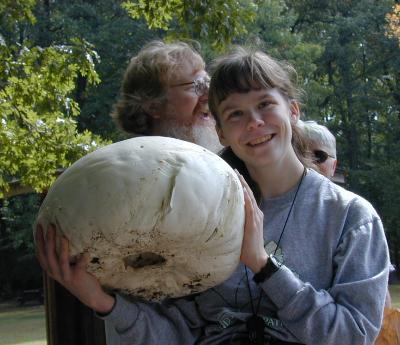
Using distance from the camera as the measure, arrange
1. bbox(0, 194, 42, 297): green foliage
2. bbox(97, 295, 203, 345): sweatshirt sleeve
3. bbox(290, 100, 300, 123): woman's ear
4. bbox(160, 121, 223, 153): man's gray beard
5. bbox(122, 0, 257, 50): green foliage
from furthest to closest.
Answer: bbox(0, 194, 42, 297): green foliage → bbox(122, 0, 257, 50): green foliage → bbox(160, 121, 223, 153): man's gray beard → bbox(290, 100, 300, 123): woman's ear → bbox(97, 295, 203, 345): sweatshirt sleeve

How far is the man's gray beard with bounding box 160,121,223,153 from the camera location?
2703 millimetres

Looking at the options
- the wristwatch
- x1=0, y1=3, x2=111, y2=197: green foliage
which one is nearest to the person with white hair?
the wristwatch

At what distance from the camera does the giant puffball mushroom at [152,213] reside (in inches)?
68.2

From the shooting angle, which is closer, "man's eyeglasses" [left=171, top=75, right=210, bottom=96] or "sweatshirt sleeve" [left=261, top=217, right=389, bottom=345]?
"sweatshirt sleeve" [left=261, top=217, right=389, bottom=345]

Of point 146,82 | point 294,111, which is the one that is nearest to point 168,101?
point 146,82

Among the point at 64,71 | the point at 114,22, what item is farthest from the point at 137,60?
the point at 114,22

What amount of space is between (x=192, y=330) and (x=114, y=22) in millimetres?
22282

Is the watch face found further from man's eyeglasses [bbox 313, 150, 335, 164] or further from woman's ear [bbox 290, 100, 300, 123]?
man's eyeglasses [bbox 313, 150, 335, 164]

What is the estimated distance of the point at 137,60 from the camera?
2877 mm

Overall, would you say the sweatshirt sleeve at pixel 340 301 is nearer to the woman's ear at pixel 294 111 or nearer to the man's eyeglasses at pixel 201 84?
the woman's ear at pixel 294 111

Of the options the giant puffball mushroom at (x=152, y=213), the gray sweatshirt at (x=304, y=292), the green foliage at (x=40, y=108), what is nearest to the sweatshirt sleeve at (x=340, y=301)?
the gray sweatshirt at (x=304, y=292)

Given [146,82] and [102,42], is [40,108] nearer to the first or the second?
[146,82]

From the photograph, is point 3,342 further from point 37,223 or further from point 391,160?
point 391,160

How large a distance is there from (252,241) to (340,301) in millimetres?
263
